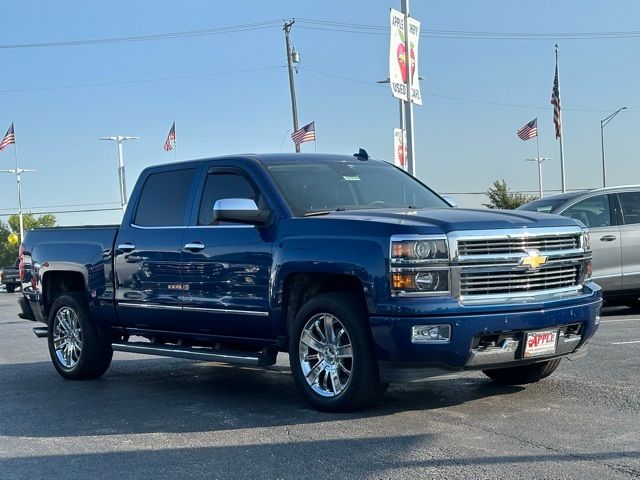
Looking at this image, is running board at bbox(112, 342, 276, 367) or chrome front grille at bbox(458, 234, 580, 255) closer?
chrome front grille at bbox(458, 234, 580, 255)

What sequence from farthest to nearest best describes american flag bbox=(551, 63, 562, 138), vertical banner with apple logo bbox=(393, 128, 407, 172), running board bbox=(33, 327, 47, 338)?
american flag bbox=(551, 63, 562, 138), vertical banner with apple logo bbox=(393, 128, 407, 172), running board bbox=(33, 327, 47, 338)

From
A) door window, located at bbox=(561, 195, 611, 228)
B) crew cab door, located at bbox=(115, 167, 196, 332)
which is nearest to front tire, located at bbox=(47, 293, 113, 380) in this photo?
crew cab door, located at bbox=(115, 167, 196, 332)

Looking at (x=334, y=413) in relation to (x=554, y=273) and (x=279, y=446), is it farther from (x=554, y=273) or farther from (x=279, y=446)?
(x=554, y=273)

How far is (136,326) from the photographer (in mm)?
8406

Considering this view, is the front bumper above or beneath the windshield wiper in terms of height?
beneath

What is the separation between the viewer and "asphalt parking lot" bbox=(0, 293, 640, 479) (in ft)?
16.9

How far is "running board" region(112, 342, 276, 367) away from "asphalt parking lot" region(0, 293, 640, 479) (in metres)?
0.36

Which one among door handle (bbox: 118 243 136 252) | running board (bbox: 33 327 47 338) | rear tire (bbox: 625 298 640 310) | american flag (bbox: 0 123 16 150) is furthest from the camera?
american flag (bbox: 0 123 16 150)

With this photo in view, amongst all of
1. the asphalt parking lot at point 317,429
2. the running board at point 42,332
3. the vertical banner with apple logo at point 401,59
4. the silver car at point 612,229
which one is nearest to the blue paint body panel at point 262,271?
the asphalt parking lot at point 317,429

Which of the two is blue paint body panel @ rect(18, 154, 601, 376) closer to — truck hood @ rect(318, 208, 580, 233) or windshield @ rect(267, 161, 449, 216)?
truck hood @ rect(318, 208, 580, 233)

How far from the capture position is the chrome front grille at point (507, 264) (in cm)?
605

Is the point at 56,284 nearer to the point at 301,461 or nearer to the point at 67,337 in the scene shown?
the point at 67,337

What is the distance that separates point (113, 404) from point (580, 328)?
386 centimetres

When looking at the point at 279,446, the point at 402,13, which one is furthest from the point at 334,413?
the point at 402,13
